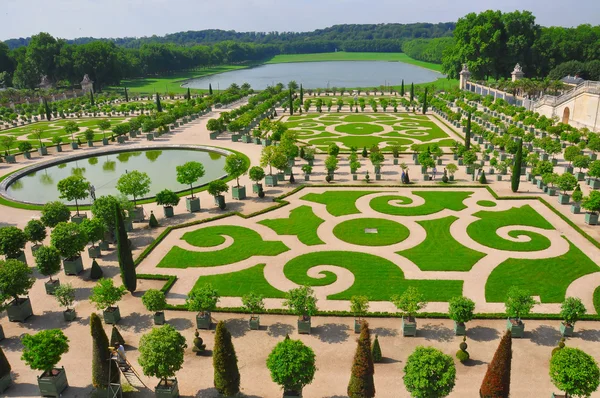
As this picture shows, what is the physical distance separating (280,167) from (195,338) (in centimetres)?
2684

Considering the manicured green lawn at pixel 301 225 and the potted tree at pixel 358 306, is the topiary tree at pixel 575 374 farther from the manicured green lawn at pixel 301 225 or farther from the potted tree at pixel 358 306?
the manicured green lawn at pixel 301 225

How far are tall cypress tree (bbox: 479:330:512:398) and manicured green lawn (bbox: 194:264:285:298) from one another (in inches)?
513

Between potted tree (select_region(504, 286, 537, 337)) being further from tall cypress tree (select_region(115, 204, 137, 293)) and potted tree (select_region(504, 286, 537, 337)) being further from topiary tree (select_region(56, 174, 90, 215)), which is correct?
topiary tree (select_region(56, 174, 90, 215))

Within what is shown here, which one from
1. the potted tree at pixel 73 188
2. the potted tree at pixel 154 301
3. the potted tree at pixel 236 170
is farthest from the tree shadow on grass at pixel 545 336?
the potted tree at pixel 73 188

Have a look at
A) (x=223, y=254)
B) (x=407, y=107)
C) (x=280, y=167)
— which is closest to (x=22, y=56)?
(x=407, y=107)

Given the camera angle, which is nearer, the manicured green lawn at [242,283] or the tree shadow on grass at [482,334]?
the tree shadow on grass at [482,334]

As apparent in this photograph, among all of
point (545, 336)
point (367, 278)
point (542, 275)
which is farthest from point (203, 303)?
point (542, 275)

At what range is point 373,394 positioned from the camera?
1789 centimetres

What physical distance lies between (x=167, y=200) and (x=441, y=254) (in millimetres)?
22448

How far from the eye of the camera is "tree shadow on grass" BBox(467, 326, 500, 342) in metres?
23.3

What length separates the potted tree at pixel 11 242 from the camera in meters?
30.6

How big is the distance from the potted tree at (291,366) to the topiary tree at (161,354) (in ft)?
12.9

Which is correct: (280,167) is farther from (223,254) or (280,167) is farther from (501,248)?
(501,248)

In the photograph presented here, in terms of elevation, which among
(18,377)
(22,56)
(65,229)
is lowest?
(18,377)
